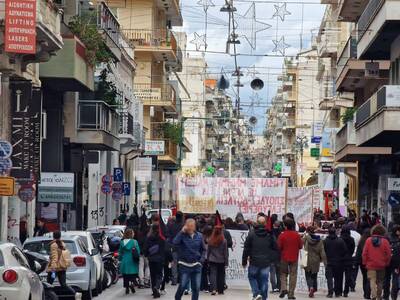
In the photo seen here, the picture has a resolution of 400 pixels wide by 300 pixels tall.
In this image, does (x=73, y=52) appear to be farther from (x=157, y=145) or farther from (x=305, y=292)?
(x=157, y=145)

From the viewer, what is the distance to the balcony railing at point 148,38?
75062mm

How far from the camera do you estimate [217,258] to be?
2831 cm

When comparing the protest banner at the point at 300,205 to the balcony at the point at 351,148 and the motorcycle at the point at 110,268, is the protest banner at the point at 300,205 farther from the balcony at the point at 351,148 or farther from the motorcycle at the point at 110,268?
the motorcycle at the point at 110,268

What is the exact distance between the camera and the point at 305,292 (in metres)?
29.9

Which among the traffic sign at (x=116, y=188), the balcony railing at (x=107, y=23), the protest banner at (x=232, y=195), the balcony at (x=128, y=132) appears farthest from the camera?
the balcony at (x=128, y=132)

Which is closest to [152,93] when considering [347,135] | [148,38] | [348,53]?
[148,38]

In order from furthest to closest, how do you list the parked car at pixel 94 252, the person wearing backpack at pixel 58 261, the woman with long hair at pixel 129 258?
the woman with long hair at pixel 129 258 → the parked car at pixel 94 252 → the person wearing backpack at pixel 58 261

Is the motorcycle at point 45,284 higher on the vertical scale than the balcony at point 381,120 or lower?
lower

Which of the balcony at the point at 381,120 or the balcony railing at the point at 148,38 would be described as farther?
the balcony railing at the point at 148,38

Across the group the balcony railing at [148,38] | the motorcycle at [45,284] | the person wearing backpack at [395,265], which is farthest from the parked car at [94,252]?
the balcony railing at [148,38]

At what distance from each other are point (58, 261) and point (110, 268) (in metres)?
8.24

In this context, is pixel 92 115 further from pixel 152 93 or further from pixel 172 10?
pixel 172 10

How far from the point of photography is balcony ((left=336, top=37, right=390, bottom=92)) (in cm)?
4864

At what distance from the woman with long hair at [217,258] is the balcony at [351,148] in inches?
763
